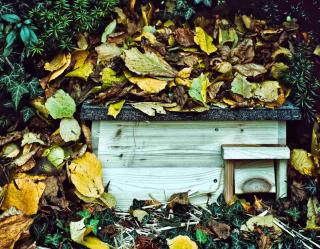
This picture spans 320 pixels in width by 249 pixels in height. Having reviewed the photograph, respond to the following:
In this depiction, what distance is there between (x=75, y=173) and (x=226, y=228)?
2.21 ft

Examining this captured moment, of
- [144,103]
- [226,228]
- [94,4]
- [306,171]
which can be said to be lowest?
[226,228]

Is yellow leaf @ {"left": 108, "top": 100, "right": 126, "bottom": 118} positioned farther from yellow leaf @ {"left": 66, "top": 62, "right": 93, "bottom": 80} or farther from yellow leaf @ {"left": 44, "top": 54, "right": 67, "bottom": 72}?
yellow leaf @ {"left": 44, "top": 54, "right": 67, "bottom": 72}

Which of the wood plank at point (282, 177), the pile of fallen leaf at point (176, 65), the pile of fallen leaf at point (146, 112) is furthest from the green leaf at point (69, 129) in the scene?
the wood plank at point (282, 177)

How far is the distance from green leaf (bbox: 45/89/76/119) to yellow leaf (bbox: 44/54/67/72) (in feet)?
0.52

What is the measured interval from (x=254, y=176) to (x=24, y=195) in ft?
3.26

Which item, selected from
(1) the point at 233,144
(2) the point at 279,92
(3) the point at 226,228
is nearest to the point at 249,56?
(2) the point at 279,92

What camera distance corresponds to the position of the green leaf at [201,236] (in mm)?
2156

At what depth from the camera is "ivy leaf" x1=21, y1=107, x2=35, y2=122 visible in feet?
8.11

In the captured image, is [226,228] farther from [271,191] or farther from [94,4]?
[94,4]

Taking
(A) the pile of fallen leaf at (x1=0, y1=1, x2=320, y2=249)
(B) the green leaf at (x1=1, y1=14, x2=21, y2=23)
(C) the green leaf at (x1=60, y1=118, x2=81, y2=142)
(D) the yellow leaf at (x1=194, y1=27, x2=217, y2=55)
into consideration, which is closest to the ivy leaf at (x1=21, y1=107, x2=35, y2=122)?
(A) the pile of fallen leaf at (x1=0, y1=1, x2=320, y2=249)

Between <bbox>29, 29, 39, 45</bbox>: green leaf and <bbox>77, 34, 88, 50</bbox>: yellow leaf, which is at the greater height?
<bbox>29, 29, 39, 45</bbox>: green leaf

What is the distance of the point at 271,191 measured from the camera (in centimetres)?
245

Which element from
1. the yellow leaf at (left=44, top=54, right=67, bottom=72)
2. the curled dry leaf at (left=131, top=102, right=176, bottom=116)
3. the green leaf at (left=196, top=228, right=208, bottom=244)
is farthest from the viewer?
the yellow leaf at (left=44, top=54, right=67, bottom=72)

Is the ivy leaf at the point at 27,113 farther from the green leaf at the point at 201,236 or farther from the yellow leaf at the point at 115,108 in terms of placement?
the green leaf at the point at 201,236
